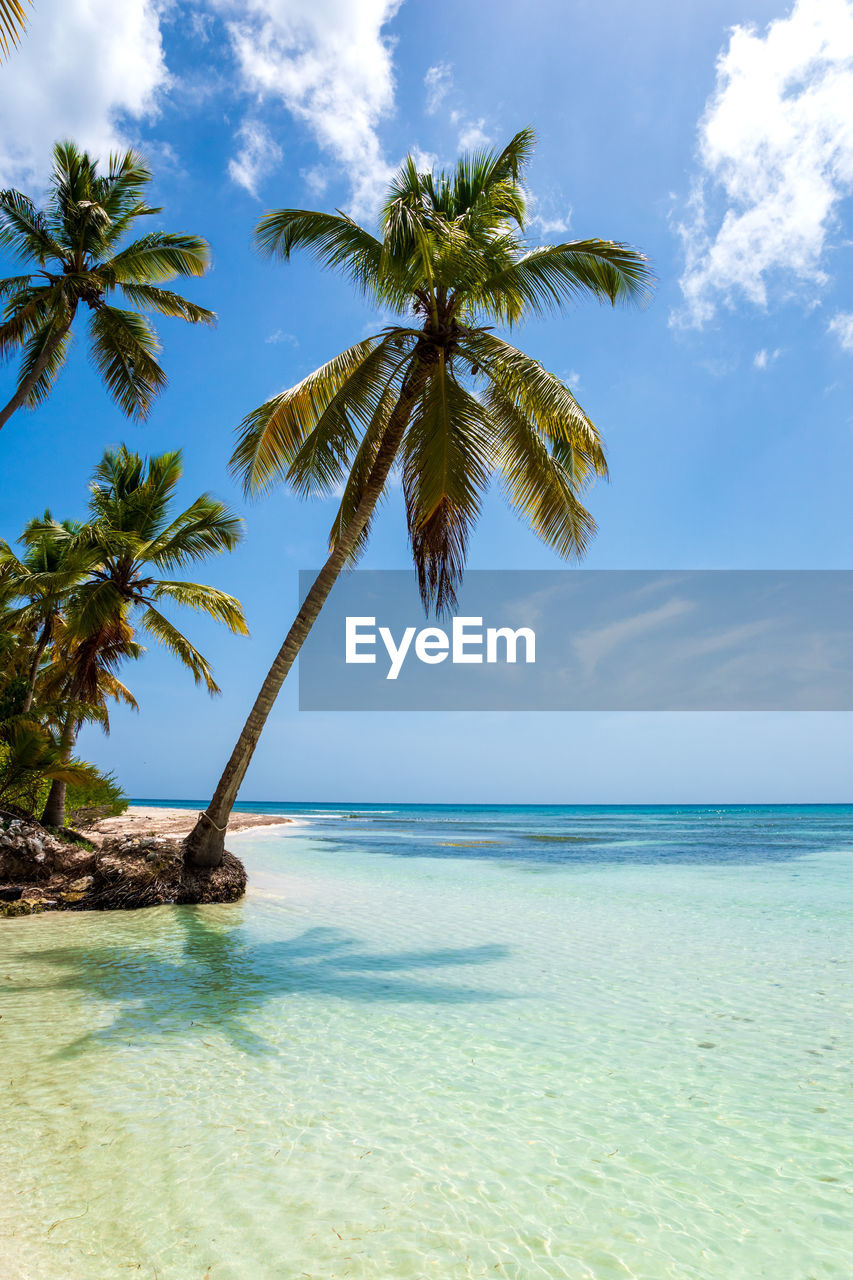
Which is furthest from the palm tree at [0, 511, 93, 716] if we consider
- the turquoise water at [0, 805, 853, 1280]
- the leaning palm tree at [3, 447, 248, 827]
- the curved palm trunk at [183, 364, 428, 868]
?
the turquoise water at [0, 805, 853, 1280]

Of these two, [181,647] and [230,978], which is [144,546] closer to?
[181,647]

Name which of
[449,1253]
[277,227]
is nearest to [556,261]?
[277,227]

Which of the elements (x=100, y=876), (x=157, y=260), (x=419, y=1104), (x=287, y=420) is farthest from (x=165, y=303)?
(x=419, y=1104)

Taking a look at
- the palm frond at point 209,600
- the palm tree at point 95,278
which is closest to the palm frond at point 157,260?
the palm tree at point 95,278

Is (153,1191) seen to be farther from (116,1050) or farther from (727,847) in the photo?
(727,847)

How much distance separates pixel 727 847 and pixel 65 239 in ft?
83.4

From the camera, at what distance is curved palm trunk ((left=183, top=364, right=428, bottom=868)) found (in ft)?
32.2

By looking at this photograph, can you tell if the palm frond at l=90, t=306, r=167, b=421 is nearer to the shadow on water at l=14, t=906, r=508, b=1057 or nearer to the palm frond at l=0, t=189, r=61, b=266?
the palm frond at l=0, t=189, r=61, b=266

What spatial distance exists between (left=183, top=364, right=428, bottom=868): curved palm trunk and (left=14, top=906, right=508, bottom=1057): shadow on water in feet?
7.01

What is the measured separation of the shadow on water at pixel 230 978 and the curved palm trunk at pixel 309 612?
2.14 metres

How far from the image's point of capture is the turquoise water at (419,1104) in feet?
9.07

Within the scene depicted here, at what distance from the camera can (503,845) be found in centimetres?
2481

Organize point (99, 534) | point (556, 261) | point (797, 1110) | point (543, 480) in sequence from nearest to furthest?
point (797, 1110) → point (556, 261) → point (543, 480) → point (99, 534)

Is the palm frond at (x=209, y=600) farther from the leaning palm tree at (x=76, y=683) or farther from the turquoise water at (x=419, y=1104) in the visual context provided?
the turquoise water at (x=419, y=1104)
